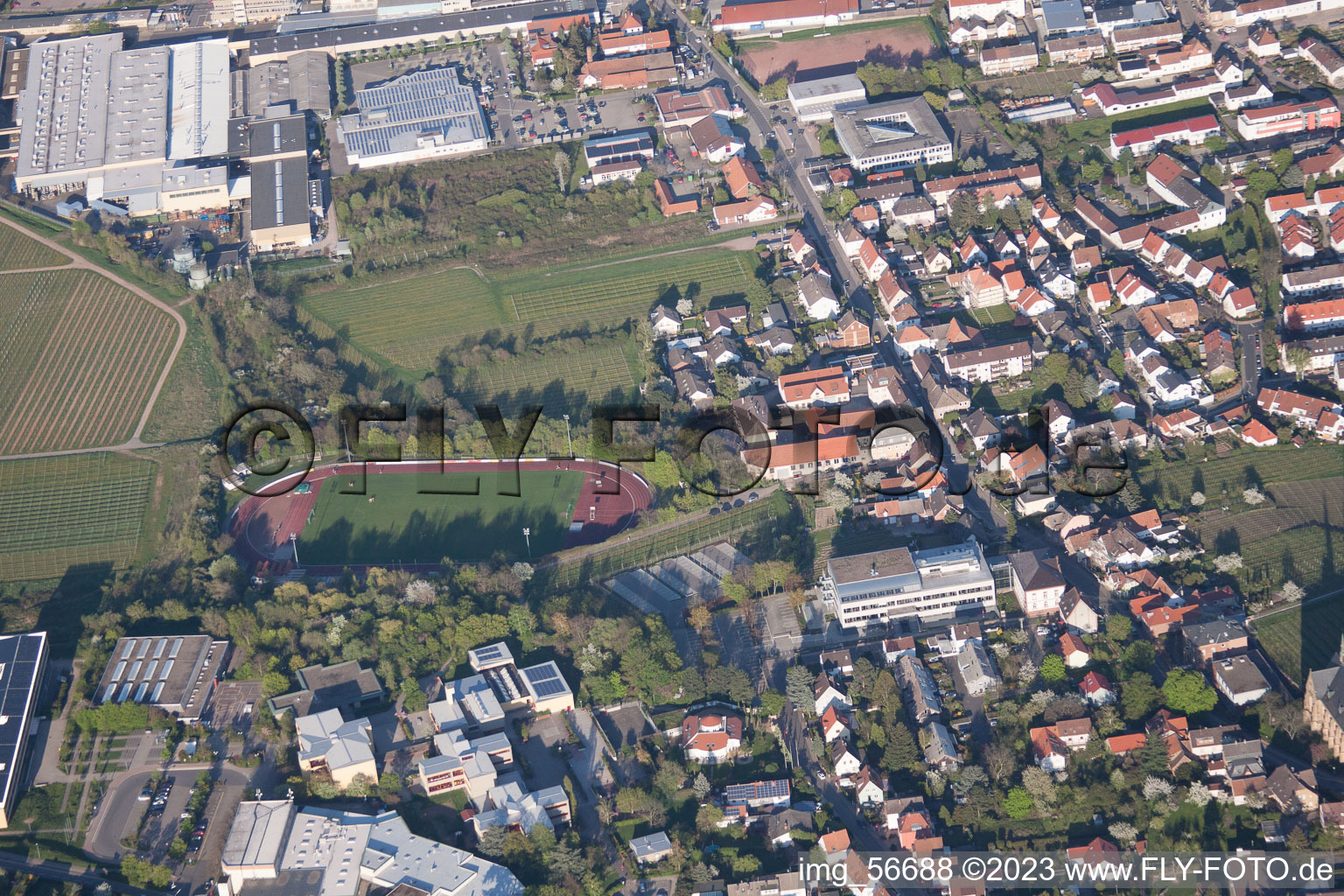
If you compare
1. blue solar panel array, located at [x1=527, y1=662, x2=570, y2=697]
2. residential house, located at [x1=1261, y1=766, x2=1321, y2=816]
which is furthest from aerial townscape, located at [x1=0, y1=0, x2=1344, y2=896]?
blue solar panel array, located at [x1=527, y1=662, x2=570, y2=697]

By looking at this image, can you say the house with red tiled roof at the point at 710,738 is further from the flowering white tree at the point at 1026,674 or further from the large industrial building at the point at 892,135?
the large industrial building at the point at 892,135

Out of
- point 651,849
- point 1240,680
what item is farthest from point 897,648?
point 651,849

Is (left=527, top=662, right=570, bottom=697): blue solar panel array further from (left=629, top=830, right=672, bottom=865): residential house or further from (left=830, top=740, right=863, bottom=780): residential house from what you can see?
(left=830, top=740, right=863, bottom=780): residential house

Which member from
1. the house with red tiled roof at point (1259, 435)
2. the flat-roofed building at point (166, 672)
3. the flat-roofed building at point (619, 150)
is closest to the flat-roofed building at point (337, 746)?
the flat-roofed building at point (166, 672)

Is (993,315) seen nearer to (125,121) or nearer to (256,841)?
(256,841)

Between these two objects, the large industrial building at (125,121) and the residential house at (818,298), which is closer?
the residential house at (818,298)

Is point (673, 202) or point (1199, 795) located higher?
point (673, 202)
